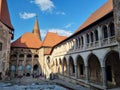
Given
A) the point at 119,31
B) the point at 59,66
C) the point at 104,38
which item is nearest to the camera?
the point at 119,31

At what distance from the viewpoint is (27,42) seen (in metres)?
37.8

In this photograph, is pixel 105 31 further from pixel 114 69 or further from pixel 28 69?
pixel 28 69

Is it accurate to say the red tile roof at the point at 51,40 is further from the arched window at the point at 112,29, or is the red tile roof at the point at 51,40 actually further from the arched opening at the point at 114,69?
the arched window at the point at 112,29

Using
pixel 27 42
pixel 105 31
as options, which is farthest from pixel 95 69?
pixel 27 42

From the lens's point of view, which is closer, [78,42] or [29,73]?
[78,42]

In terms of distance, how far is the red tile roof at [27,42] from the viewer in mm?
35763

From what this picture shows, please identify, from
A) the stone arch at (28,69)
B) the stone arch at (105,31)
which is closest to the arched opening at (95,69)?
the stone arch at (105,31)

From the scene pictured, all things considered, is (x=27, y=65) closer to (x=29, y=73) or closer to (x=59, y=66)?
(x=29, y=73)

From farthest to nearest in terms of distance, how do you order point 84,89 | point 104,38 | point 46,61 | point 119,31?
point 46,61 < point 84,89 < point 104,38 < point 119,31

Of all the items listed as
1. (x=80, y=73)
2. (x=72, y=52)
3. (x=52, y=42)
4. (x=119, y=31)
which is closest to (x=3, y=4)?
(x=52, y=42)

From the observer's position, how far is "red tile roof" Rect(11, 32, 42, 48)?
117 ft

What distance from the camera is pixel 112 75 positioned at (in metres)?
15.1

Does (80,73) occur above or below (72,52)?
below

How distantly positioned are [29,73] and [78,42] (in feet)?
67.5
